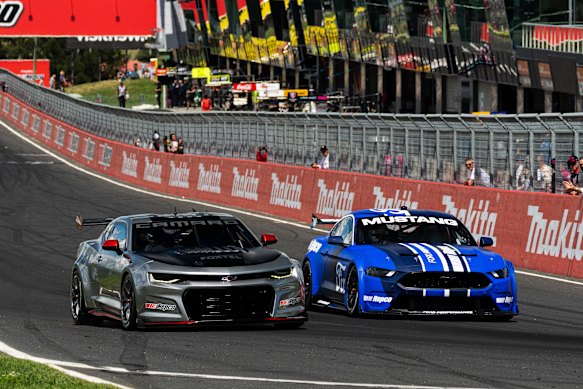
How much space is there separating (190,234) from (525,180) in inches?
434

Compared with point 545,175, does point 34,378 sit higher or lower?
higher

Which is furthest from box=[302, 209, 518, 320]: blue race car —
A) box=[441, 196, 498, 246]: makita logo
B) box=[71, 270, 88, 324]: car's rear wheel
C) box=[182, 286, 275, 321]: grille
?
box=[441, 196, 498, 246]: makita logo

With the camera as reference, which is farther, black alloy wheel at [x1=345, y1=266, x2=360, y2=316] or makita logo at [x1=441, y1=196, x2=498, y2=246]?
makita logo at [x1=441, y1=196, x2=498, y2=246]

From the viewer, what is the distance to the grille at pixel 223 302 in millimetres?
13086

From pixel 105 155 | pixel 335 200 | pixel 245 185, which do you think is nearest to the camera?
pixel 335 200

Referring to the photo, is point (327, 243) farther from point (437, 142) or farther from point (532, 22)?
point (532, 22)

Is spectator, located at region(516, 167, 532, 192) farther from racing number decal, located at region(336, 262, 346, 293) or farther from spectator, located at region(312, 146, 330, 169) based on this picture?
spectator, located at region(312, 146, 330, 169)

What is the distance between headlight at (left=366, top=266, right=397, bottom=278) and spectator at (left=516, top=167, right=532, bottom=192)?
31.9 ft

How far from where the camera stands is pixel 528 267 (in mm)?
21125

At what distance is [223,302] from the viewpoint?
1311 cm

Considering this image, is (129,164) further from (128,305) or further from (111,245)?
(128,305)

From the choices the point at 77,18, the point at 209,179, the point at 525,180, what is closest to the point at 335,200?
the point at 525,180

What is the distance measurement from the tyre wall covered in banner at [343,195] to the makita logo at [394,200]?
0.02 metres

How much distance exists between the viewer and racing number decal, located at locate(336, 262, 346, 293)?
15.3 m
